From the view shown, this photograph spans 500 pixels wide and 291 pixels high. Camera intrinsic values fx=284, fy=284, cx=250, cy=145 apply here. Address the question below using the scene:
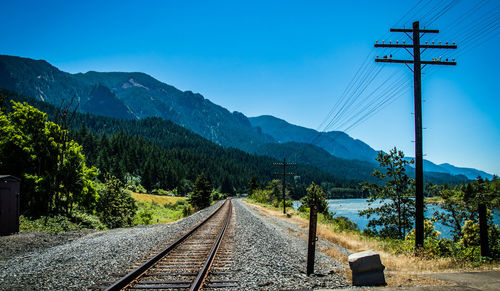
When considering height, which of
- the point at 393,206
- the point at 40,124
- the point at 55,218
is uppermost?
the point at 40,124

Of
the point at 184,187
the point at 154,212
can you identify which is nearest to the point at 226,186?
the point at 184,187

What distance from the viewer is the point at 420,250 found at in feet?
36.0

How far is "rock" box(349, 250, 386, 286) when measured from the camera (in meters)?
6.62

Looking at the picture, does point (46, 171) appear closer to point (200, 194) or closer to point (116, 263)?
point (116, 263)

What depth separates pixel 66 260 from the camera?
8797mm

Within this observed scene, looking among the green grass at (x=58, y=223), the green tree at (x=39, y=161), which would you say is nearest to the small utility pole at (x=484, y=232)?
the green grass at (x=58, y=223)

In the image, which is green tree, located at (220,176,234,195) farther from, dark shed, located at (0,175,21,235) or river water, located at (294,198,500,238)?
dark shed, located at (0,175,21,235)

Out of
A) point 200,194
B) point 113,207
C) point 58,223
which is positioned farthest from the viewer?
point 200,194

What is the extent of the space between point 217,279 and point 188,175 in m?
127

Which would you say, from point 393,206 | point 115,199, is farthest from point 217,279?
point 115,199

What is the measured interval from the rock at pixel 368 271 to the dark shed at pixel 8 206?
52.3 feet

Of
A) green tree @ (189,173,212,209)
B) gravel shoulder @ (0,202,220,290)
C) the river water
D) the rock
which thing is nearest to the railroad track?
gravel shoulder @ (0,202,220,290)

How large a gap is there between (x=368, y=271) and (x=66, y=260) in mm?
8738

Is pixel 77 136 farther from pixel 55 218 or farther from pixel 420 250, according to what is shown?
pixel 420 250
